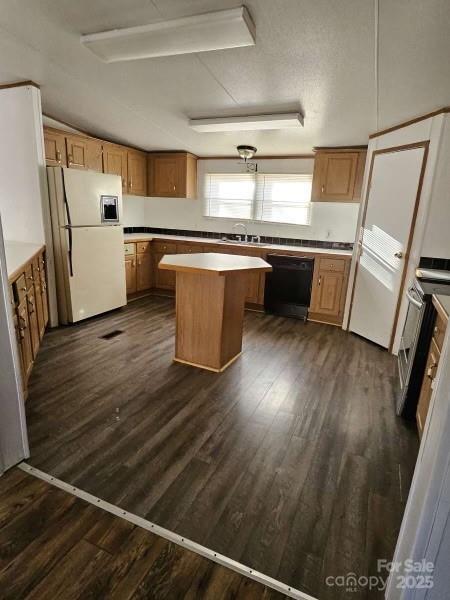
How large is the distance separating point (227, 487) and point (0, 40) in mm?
3263

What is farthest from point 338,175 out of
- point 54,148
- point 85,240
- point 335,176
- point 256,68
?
point 54,148

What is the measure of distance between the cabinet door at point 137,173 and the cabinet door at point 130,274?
3.70ft

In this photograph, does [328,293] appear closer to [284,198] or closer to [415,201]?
[415,201]

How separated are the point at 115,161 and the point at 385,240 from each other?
377 cm

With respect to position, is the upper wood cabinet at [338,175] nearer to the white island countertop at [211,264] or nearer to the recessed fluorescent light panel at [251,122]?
the recessed fluorescent light panel at [251,122]

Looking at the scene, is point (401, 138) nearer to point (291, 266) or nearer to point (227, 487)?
point (291, 266)

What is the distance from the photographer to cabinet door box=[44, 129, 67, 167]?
3562mm

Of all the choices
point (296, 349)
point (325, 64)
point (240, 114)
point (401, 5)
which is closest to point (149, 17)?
point (325, 64)

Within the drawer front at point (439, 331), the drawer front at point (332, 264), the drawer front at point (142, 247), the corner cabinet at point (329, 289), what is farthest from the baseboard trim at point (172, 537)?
the drawer front at point (142, 247)

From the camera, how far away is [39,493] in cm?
157

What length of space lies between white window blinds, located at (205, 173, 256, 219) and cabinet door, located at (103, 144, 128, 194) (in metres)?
1.36

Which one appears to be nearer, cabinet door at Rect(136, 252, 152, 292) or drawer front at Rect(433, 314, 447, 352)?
drawer front at Rect(433, 314, 447, 352)

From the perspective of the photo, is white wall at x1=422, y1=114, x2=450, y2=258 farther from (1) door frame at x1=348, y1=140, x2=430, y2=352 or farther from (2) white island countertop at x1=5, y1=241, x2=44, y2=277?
(2) white island countertop at x1=5, y1=241, x2=44, y2=277

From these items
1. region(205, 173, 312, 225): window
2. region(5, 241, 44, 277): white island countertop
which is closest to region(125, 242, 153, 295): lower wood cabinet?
region(205, 173, 312, 225): window
